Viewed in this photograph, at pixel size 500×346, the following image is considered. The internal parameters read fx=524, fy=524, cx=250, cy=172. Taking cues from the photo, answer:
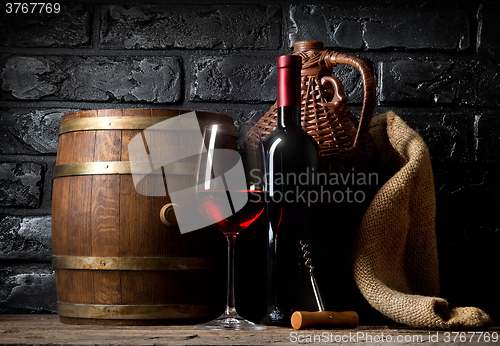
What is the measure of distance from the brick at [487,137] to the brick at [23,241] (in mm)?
1005

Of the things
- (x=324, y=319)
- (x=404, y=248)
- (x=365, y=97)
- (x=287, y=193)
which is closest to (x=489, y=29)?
(x=365, y=97)

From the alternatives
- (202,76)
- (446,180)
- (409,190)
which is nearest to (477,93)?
(446,180)

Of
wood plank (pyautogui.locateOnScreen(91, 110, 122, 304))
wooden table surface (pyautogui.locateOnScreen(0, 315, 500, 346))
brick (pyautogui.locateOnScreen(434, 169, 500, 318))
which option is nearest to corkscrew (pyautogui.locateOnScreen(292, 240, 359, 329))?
wooden table surface (pyautogui.locateOnScreen(0, 315, 500, 346))

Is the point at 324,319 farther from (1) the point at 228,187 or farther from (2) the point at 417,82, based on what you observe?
(2) the point at 417,82

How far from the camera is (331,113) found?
0.99 metres

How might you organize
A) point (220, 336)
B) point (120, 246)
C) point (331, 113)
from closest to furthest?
point (220, 336)
point (120, 246)
point (331, 113)

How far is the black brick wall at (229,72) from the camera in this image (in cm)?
120

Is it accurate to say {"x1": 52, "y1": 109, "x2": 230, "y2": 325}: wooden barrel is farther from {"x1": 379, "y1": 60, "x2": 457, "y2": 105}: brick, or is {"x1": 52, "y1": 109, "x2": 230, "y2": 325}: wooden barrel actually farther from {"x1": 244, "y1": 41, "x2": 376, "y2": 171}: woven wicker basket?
{"x1": 379, "y1": 60, "x2": 457, "y2": 105}: brick

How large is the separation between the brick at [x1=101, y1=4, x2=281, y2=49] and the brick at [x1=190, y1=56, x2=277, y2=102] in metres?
0.04

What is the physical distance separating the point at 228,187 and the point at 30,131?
24.4 inches

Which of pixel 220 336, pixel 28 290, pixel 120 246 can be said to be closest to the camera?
pixel 220 336

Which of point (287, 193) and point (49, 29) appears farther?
point (49, 29)

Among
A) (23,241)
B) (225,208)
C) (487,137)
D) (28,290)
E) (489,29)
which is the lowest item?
(28,290)

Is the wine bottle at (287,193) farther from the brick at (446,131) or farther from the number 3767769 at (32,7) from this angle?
the number 3767769 at (32,7)
